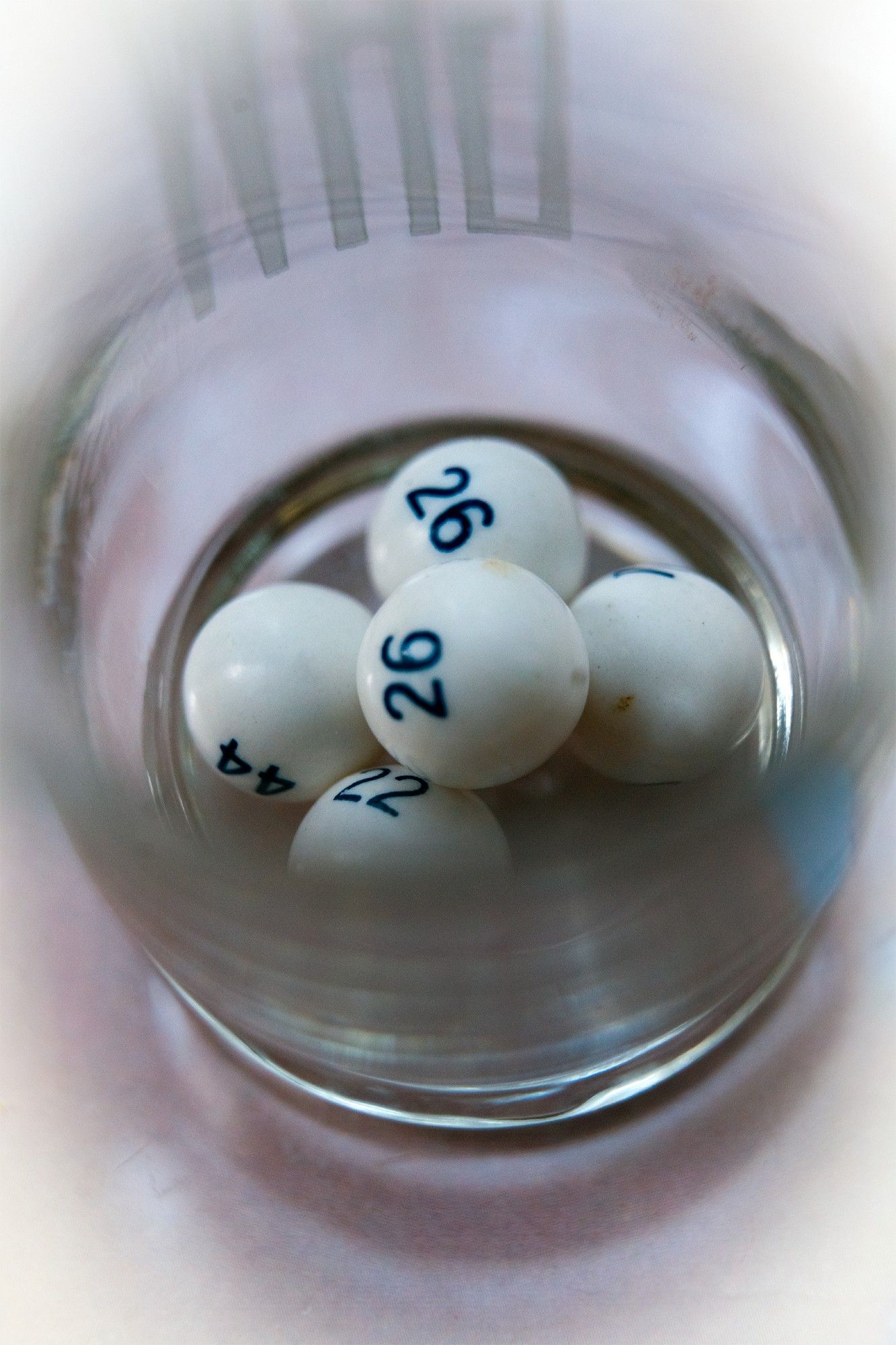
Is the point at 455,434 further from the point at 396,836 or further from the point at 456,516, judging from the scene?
the point at 396,836

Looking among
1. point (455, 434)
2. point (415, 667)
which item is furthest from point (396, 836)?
point (455, 434)

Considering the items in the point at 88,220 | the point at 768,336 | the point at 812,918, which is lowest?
the point at 812,918

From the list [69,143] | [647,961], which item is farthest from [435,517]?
[69,143]

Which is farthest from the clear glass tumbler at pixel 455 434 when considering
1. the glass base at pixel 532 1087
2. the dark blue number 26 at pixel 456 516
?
the dark blue number 26 at pixel 456 516

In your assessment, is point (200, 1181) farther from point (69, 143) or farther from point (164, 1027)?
point (69, 143)

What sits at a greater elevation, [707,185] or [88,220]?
[88,220]

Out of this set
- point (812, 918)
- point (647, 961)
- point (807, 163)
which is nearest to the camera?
point (647, 961)
